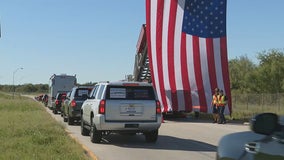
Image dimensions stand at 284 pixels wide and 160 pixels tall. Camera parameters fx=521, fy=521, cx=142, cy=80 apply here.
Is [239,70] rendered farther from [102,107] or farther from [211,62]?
[102,107]

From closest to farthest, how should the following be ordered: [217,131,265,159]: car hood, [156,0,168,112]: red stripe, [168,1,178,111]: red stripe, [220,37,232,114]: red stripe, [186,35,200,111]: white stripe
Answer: [217,131,265,159]: car hood
[220,37,232,114]: red stripe
[186,35,200,111]: white stripe
[168,1,178,111]: red stripe
[156,0,168,112]: red stripe

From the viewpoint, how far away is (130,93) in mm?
15344

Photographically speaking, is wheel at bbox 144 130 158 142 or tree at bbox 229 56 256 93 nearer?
wheel at bbox 144 130 158 142

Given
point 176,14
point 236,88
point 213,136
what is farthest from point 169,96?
point 236,88

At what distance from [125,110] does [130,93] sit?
1.90ft

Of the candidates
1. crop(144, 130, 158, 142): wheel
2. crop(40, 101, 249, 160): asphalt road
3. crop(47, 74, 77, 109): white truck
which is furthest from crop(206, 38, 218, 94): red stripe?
crop(47, 74, 77, 109): white truck

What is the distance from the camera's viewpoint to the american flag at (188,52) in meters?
29.3

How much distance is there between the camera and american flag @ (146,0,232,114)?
29.3 metres

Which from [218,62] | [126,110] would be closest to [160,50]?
[218,62]

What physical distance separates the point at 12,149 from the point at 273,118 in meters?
9.42

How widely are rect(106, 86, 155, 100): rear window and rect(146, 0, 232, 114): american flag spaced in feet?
45.9

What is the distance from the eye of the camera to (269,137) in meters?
4.63

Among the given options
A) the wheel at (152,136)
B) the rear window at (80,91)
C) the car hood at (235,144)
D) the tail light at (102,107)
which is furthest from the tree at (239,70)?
the car hood at (235,144)

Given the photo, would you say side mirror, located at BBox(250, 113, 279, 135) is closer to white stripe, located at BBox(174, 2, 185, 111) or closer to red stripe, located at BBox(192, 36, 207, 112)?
red stripe, located at BBox(192, 36, 207, 112)
